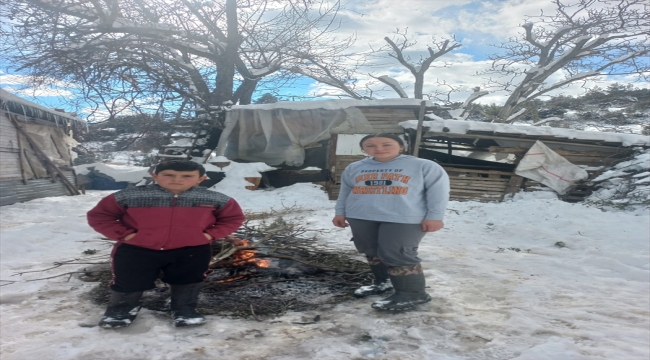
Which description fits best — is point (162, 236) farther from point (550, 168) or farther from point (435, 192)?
point (550, 168)

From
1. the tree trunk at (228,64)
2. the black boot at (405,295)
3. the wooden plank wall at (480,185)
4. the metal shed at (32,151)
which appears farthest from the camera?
the tree trunk at (228,64)

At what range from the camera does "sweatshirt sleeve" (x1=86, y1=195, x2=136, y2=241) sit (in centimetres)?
259

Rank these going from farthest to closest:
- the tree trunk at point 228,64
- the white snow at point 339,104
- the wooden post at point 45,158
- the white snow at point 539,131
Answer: the tree trunk at point 228,64 < the white snow at point 339,104 < the wooden post at point 45,158 < the white snow at point 539,131

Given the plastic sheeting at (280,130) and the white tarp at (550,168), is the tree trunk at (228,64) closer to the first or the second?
the plastic sheeting at (280,130)

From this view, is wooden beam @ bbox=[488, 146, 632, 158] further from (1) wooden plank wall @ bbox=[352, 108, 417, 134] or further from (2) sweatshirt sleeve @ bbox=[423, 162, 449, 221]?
(2) sweatshirt sleeve @ bbox=[423, 162, 449, 221]

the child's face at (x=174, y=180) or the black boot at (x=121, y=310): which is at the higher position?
the child's face at (x=174, y=180)

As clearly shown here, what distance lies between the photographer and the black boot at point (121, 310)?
255 centimetres

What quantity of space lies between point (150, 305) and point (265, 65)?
14.2 meters

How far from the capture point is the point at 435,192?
2977 millimetres

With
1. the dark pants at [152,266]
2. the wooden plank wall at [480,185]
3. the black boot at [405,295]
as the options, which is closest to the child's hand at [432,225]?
the black boot at [405,295]

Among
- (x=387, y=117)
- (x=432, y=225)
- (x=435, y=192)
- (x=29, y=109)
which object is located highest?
(x=387, y=117)

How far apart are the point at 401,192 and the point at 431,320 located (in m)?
0.89

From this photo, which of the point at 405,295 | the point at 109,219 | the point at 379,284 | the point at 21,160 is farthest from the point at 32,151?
the point at 405,295

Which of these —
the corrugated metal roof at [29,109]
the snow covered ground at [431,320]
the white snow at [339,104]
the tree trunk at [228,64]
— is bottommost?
the snow covered ground at [431,320]
